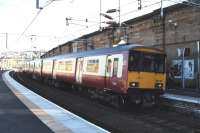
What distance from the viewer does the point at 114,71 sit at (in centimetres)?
1945

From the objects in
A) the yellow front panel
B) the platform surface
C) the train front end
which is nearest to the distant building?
the train front end

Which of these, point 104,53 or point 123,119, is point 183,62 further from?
point 123,119

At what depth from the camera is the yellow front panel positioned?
717 inches

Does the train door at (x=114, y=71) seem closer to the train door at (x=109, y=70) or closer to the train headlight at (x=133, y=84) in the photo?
the train door at (x=109, y=70)

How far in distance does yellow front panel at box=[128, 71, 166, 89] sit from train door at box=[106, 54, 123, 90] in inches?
25.0

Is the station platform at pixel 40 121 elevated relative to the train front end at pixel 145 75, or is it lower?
lower

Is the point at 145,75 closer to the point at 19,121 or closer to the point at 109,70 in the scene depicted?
the point at 109,70

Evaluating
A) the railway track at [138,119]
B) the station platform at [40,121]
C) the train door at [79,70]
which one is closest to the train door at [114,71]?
the railway track at [138,119]

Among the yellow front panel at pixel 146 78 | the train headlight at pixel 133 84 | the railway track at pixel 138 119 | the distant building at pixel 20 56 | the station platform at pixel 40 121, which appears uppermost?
the distant building at pixel 20 56

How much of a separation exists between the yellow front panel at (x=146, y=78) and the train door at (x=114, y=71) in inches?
25.0

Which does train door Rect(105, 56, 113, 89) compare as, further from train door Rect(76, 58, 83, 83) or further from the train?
train door Rect(76, 58, 83, 83)

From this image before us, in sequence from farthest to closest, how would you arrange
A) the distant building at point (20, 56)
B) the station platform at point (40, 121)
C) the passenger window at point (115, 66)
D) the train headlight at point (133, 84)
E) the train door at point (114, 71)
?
the distant building at point (20, 56), the passenger window at point (115, 66), the train door at point (114, 71), the train headlight at point (133, 84), the station platform at point (40, 121)

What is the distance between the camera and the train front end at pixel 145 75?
18261mm

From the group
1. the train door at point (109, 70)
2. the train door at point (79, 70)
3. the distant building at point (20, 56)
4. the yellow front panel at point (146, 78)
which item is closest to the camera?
the yellow front panel at point (146, 78)
